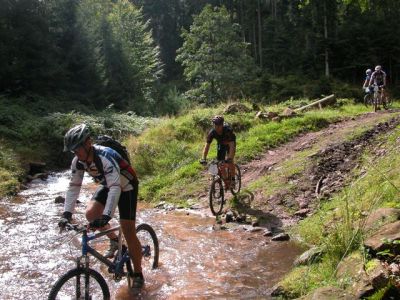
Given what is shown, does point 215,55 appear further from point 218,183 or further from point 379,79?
point 218,183

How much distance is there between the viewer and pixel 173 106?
109 feet

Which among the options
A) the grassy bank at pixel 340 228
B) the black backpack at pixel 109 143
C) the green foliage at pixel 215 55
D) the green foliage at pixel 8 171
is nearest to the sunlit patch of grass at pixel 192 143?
the grassy bank at pixel 340 228

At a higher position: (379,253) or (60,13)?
(60,13)

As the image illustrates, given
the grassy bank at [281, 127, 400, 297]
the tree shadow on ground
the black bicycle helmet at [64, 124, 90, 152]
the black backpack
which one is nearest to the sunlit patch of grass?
the tree shadow on ground

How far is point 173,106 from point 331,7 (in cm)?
2329

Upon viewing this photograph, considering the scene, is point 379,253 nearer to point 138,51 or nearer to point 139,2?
point 138,51

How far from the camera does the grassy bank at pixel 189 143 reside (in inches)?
544

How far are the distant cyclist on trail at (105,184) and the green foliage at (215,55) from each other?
2530cm

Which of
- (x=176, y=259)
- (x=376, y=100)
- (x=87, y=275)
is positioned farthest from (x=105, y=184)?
(x=376, y=100)

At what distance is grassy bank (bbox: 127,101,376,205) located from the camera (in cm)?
1382

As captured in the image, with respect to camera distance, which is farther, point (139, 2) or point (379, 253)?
point (139, 2)

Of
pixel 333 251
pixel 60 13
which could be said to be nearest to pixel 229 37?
pixel 60 13

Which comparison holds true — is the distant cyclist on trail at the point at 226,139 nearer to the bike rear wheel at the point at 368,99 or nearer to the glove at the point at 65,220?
the glove at the point at 65,220

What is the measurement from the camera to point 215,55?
104 feet
